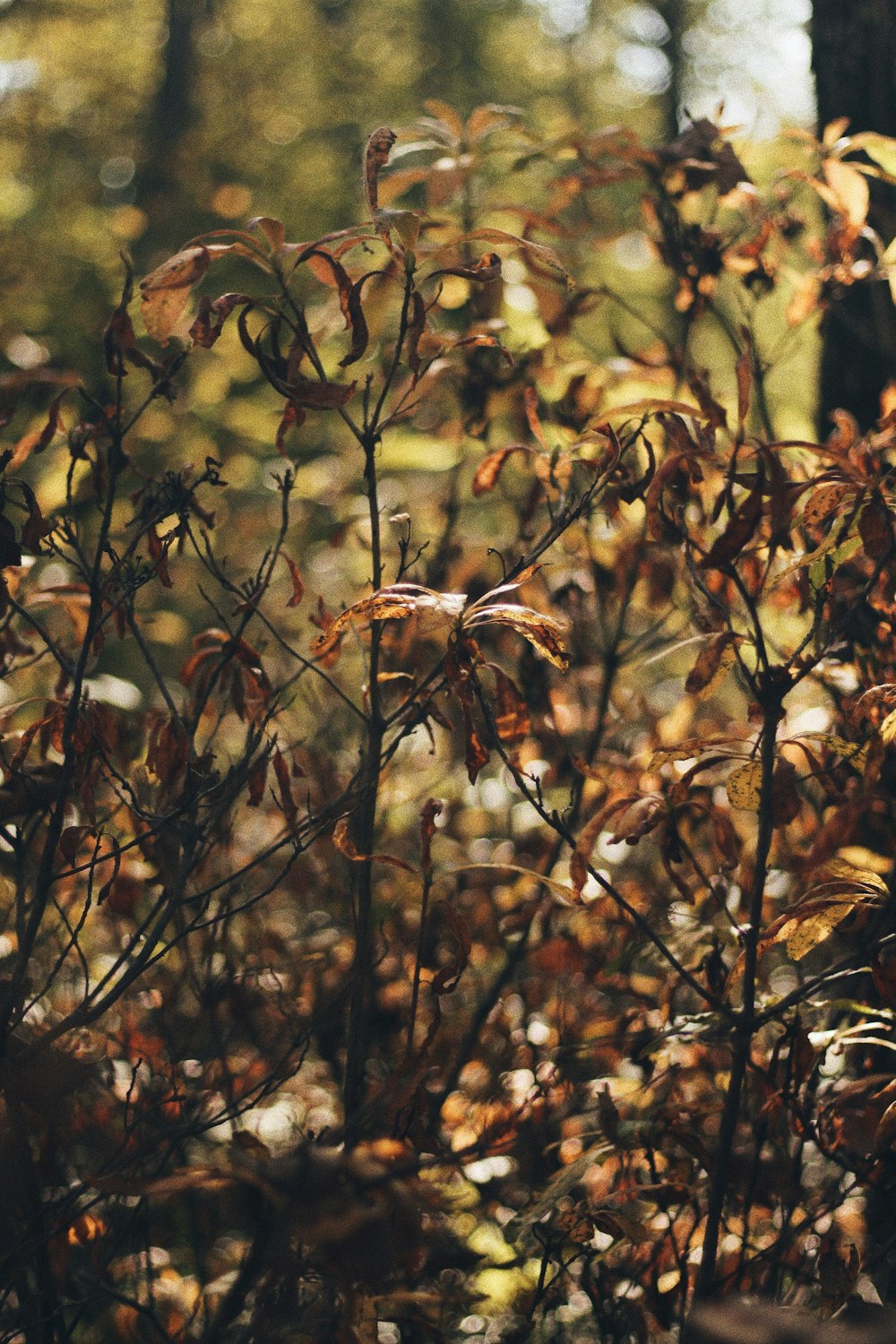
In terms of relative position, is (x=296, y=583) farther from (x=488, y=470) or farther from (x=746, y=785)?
(x=746, y=785)

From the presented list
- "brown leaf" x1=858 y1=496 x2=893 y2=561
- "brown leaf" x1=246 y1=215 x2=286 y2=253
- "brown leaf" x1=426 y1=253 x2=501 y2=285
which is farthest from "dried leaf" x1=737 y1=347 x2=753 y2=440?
"brown leaf" x1=246 y1=215 x2=286 y2=253

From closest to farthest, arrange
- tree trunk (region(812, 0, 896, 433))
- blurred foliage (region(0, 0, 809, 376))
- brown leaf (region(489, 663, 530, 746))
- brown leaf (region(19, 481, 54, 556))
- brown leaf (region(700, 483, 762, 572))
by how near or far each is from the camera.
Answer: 1. brown leaf (region(700, 483, 762, 572))
2. brown leaf (region(19, 481, 54, 556))
3. brown leaf (region(489, 663, 530, 746))
4. tree trunk (region(812, 0, 896, 433))
5. blurred foliage (region(0, 0, 809, 376))

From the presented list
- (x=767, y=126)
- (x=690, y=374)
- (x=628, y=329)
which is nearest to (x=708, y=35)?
(x=628, y=329)

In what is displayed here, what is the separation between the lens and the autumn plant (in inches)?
54.9

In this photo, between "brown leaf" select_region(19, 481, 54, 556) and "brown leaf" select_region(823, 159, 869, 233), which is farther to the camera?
"brown leaf" select_region(823, 159, 869, 233)

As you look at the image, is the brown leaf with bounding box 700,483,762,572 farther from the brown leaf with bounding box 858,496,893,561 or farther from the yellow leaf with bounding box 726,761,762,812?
the yellow leaf with bounding box 726,761,762,812

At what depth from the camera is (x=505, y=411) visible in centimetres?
246

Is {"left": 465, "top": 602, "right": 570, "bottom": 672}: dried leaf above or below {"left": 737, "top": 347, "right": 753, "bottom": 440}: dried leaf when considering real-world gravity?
below

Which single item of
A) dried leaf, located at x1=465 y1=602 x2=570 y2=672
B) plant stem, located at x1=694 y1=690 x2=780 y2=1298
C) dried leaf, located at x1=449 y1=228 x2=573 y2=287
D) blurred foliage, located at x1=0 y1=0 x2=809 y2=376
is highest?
blurred foliage, located at x1=0 y1=0 x2=809 y2=376

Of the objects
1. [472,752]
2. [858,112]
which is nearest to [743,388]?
[472,752]

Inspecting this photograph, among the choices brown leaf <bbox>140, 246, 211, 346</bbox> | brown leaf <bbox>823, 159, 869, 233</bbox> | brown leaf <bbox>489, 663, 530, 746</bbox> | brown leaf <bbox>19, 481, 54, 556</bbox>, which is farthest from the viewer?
brown leaf <bbox>823, 159, 869, 233</bbox>

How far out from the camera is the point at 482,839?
2990mm

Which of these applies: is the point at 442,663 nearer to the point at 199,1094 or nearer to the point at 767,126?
the point at 199,1094

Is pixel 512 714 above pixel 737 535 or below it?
below
